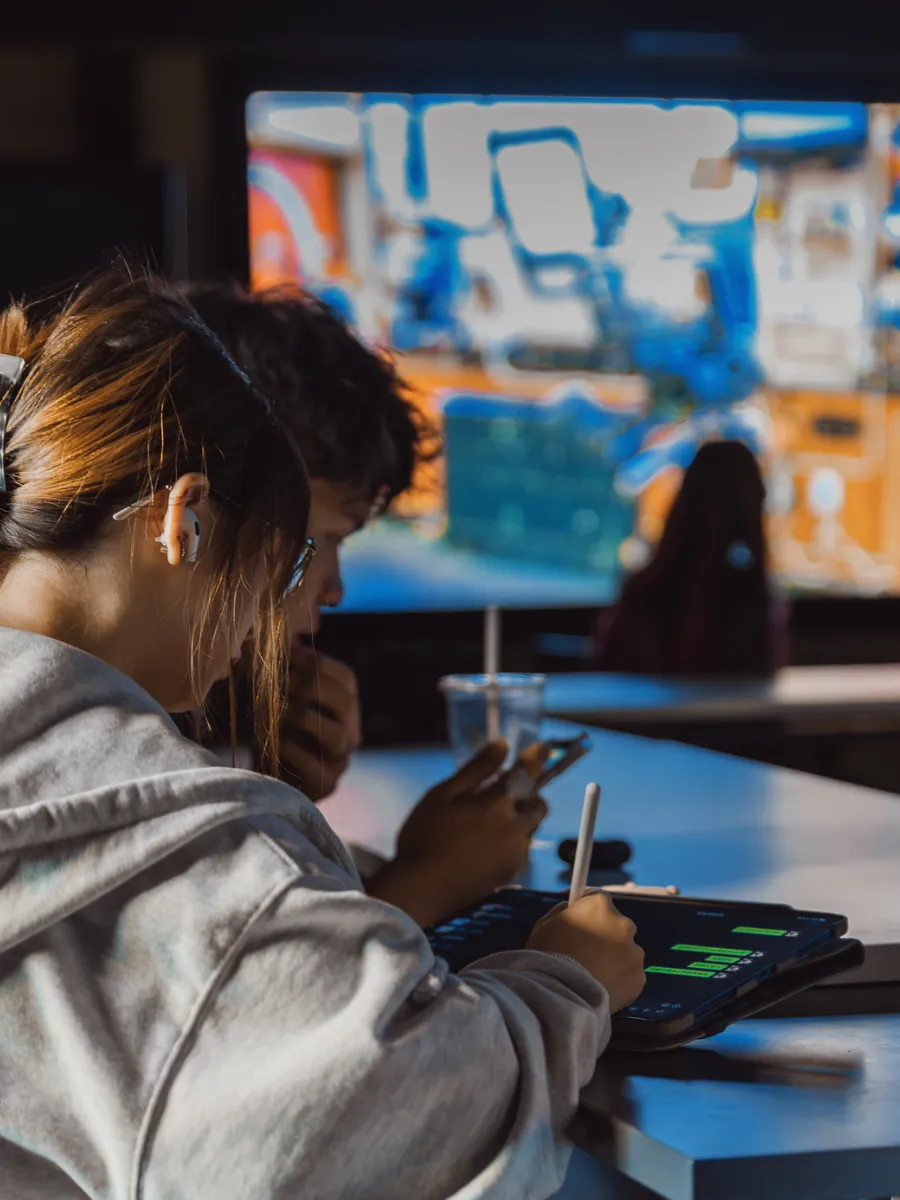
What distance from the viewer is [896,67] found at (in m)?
4.91

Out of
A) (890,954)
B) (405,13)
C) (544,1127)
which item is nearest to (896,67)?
(405,13)

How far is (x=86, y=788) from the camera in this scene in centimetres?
83

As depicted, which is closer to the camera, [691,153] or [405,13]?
[405,13]

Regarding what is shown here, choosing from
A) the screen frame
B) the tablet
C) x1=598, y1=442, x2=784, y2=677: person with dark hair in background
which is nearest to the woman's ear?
the tablet

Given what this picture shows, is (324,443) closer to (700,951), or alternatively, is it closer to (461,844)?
(461,844)

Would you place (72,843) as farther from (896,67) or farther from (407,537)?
(896,67)

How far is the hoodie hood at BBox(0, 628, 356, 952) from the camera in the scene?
80 centimetres

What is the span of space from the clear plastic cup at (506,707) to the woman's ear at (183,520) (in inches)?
32.6

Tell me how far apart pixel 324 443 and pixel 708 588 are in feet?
7.27

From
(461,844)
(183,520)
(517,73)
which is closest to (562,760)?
(461,844)

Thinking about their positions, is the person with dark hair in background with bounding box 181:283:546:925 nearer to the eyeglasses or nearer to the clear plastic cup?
the clear plastic cup

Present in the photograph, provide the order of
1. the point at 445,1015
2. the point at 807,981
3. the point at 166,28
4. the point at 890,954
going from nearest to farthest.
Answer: the point at 445,1015 < the point at 807,981 < the point at 890,954 < the point at 166,28

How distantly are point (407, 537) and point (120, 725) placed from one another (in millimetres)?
4152

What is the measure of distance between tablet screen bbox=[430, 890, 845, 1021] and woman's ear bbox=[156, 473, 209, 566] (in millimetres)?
331
